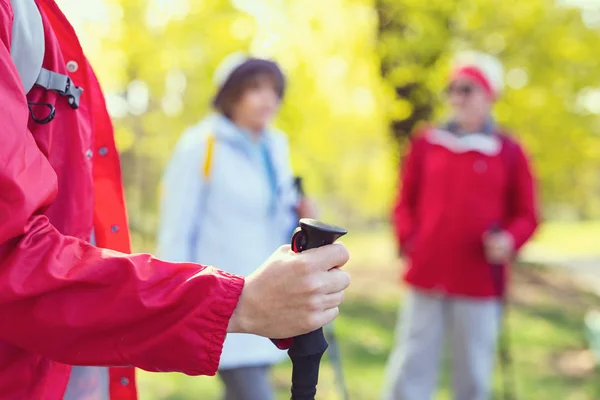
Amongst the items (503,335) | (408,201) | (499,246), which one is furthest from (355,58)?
(499,246)

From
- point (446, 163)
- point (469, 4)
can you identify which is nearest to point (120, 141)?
point (469, 4)

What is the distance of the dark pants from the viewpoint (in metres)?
3.13

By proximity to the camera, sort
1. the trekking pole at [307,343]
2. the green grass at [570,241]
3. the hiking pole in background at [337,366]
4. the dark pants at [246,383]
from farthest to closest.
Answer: the green grass at [570,241] → the hiking pole in background at [337,366] → the dark pants at [246,383] → the trekking pole at [307,343]

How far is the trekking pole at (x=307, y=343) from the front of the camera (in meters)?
1.35

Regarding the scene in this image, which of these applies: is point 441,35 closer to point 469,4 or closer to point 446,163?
point 469,4

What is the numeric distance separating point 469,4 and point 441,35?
0.50 m

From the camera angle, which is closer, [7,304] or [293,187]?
[7,304]

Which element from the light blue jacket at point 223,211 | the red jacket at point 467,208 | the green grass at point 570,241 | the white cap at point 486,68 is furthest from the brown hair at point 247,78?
the green grass at point 570,241

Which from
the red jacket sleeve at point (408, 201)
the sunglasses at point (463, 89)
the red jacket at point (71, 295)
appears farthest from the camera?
the red jacket sleeve at point (408, 201)

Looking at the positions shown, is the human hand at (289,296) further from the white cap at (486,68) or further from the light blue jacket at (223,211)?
the white cap at (486,68)

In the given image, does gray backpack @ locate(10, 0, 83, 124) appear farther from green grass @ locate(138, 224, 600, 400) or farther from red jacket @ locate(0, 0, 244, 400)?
green grass @ locate(138, 224, 600, 400)

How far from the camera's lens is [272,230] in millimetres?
3551

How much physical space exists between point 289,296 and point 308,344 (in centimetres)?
18

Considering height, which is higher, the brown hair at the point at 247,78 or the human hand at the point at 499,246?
the brown hair at the point at 247,78
